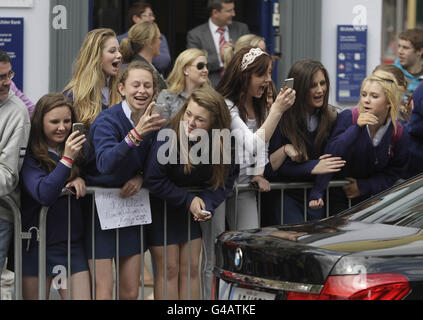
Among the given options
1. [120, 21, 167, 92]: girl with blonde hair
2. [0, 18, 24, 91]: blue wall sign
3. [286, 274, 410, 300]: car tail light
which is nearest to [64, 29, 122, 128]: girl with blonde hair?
[120, 21, 167, 92]: girl with blonde hair

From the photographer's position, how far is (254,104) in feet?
21.8

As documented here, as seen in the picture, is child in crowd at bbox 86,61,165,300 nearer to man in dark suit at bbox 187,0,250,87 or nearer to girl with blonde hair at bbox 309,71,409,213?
girl with blonde hair at bbox 309,71,409,213

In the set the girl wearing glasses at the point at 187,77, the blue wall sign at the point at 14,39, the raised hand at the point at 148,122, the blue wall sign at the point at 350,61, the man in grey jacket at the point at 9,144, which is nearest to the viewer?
the raised hand at the point at 148,122

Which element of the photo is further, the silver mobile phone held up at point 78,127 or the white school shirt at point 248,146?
the white school shirt at point 248,146

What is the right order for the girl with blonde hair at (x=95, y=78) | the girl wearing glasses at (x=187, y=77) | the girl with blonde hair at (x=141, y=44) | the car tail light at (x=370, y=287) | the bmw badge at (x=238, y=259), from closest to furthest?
the car tail light at (x=370, y=287)
the bmw badge at (x=238, y=259)
the girl with blonde hair at (x=95, y=78)
the girl wearing glasses at (x=187, y=77)
the girl with blonde hair at (x=141, y=44)

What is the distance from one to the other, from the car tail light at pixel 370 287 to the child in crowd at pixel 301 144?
255cm

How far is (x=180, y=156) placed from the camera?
600 centimetres

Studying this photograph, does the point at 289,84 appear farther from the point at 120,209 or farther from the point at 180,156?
the point at 120,209

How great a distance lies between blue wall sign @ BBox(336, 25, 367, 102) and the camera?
10125mm

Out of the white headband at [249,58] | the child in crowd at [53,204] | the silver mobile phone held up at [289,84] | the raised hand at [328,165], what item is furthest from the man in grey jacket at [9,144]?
the raised hand at [328,165]

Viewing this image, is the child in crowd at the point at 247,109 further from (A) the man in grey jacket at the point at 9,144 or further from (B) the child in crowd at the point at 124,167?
(A) the man in grey jacket at the point at 9,144

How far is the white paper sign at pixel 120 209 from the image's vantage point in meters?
5.96
